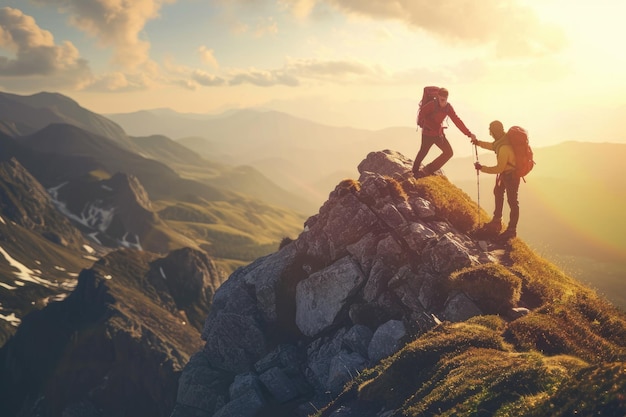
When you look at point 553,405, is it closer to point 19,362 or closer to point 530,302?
point 530,302

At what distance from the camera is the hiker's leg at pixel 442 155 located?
96.9ft

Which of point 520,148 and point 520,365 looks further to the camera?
point 520,148

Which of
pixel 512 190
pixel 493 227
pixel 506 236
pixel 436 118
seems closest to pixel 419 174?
pixel 436 118

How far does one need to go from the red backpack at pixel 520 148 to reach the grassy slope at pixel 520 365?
5.39 meters

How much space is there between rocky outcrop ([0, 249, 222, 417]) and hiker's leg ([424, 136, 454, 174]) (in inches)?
3656

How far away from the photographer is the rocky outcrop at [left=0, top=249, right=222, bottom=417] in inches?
4719

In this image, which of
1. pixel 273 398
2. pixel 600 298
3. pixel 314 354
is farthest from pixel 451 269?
pixel 273 398

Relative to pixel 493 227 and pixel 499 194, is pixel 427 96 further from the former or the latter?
pixel 493 227

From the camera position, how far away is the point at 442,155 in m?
30.9

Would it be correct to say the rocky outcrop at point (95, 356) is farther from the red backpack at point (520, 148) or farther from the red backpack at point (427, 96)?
the red backpack at point (520, 148)

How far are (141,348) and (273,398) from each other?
122143mm

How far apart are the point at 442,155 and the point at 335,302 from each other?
1278 cm

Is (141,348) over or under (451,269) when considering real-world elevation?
under

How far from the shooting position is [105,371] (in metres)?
126
